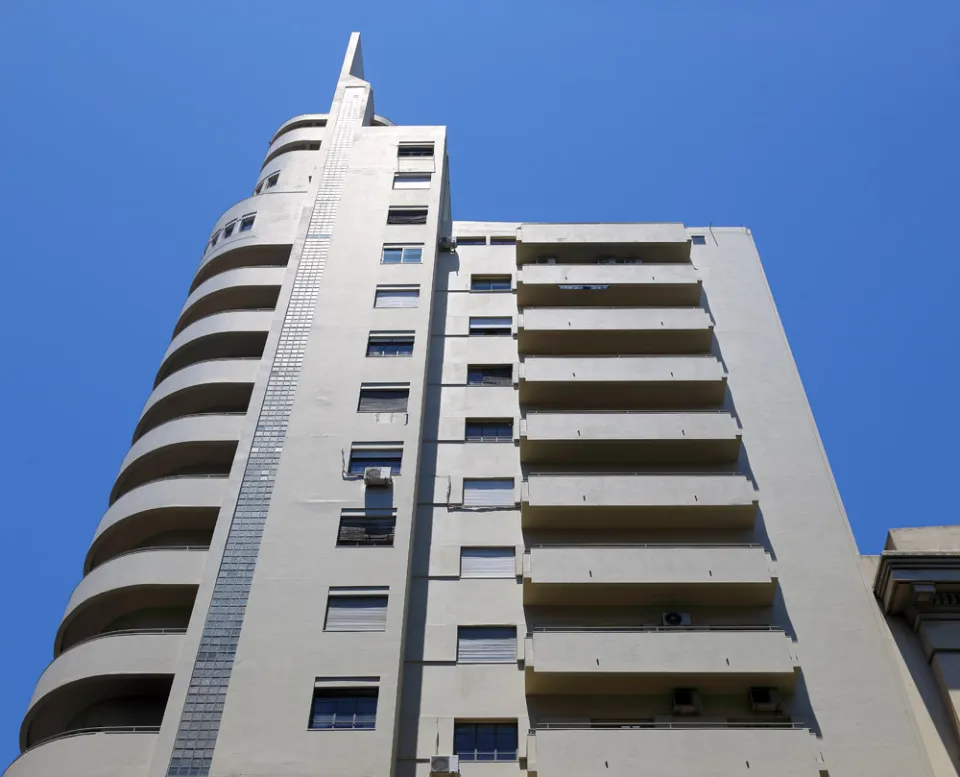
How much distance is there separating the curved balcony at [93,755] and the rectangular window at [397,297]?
14.2 meters

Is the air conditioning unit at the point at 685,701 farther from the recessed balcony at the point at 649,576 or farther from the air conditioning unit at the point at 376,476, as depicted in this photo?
the air conditioning unit at the point at 376,476

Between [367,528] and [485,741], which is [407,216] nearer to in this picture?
[367,528]

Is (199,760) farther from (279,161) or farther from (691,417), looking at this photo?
(279,161)

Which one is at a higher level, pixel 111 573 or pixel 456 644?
pixel 111 573

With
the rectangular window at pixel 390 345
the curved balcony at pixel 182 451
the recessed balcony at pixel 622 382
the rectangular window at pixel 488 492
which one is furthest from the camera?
the rectangular window at pixel 390 345

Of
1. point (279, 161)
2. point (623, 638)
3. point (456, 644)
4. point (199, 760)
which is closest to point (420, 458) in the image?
point (456, 644)

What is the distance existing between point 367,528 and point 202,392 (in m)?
Result: 7.70

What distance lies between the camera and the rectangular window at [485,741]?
2030 cm

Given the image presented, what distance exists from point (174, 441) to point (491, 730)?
11.6m

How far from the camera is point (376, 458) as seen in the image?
1004 inches

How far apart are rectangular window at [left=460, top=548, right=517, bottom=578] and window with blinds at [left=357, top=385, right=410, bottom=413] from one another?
4.63 metres

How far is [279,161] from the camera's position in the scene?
3825 cm

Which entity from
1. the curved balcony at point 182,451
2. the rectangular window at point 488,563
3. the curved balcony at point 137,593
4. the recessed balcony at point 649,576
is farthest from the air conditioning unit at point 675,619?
the curved balcony at point 182,451

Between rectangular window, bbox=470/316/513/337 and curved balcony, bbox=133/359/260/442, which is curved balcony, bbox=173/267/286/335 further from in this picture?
rectangular window, bbox=470/316/513/337
